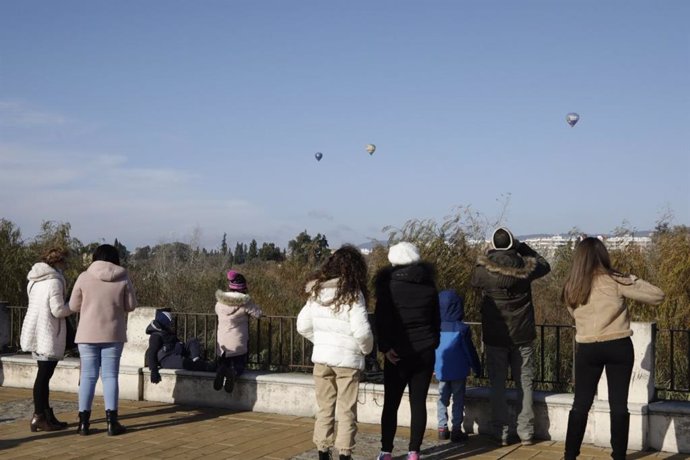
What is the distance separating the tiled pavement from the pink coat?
0.75 metres

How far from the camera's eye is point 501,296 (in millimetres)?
7254

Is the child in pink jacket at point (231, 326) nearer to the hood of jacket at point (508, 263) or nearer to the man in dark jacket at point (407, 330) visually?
the man in dark jacket at point (407, 330)

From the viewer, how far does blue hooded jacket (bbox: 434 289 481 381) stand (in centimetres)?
742

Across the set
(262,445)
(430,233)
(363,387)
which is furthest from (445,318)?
(430,233)

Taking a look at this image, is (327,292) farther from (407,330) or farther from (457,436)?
(457,436)

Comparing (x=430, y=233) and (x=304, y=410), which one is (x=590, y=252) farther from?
(x=430, y=233)

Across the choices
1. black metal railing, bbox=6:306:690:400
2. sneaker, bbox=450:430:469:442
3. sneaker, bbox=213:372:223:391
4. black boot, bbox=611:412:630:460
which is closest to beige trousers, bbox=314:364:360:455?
sneaker, bbox=450:430:469:442

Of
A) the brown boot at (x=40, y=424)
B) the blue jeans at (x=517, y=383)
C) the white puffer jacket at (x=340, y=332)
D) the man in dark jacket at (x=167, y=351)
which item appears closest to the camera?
the white puffer jacket at (x=340, y=332)

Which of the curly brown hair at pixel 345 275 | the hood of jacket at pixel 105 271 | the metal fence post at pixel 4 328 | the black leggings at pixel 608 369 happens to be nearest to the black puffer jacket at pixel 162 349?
the hood of jacket at pixel 105 271

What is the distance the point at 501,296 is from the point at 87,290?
13.0ft

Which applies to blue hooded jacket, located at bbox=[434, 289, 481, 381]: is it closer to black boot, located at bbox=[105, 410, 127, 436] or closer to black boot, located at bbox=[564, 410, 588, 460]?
black boot, located at bbox=[564, 410, 588, 460]

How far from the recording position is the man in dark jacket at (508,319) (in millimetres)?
7191

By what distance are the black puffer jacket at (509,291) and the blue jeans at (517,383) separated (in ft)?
0.38

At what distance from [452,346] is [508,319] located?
1.92 feet
